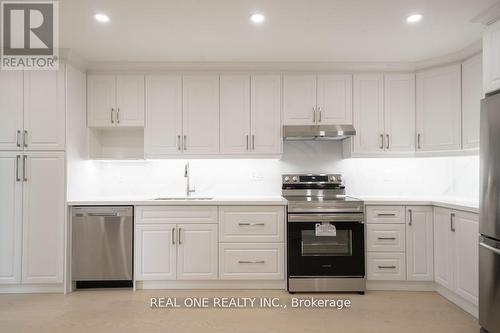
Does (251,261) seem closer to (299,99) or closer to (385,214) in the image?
(385,214)

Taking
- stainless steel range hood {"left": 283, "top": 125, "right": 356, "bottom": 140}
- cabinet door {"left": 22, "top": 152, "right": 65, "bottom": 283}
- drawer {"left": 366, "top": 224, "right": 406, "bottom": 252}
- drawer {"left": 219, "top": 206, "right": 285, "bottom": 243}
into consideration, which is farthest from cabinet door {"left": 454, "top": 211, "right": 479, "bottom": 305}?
cabinet door {"left": 22, "top": 152, "right": 65, "bottom": 283}

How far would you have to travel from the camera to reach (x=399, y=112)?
11.2 ft

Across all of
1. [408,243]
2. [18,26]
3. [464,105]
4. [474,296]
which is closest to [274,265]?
[408,243]

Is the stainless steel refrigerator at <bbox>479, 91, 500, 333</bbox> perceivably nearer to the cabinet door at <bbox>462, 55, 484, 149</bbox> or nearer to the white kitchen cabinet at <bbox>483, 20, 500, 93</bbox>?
the white kitchen cabinet at <bbox>483, 20, 500, 93</bbox>

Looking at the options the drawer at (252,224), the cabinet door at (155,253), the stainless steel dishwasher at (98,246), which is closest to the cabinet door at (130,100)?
the stainless steel dishwasher at (98,246)

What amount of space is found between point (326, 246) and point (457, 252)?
3.84ft

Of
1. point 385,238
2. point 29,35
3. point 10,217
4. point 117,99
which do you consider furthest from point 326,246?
point 29,35

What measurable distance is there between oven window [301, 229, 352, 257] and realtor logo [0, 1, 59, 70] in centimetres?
298

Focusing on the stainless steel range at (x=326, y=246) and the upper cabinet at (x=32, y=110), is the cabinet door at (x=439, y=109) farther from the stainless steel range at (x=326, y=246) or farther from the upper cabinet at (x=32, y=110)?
the upper cabinet at (x=32, y=110)

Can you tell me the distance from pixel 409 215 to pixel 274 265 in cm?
151

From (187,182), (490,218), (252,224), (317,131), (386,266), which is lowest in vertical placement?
(386,266)

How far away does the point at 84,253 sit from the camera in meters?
3.04

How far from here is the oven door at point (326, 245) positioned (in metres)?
2.97

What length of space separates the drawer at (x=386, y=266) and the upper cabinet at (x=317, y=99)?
1.53m
